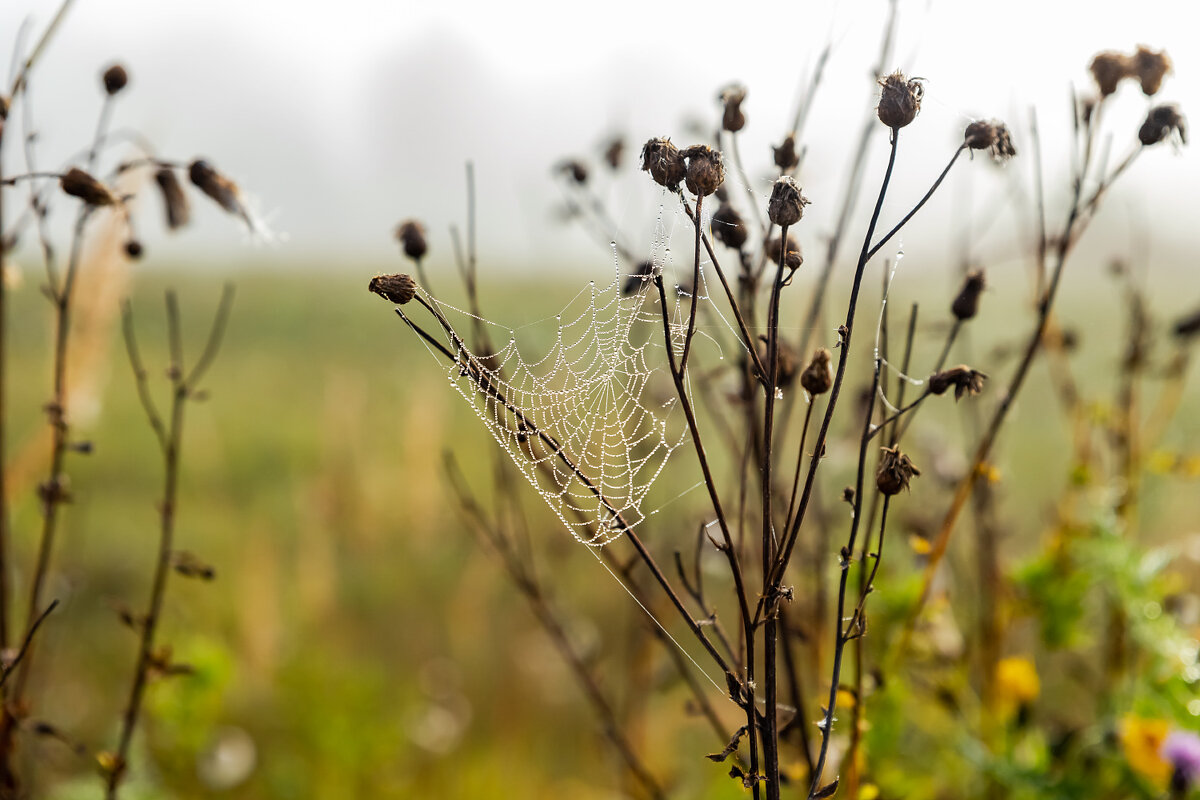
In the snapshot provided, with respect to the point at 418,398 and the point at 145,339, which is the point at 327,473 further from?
the point at 145,339

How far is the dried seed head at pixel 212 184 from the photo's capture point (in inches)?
40.1

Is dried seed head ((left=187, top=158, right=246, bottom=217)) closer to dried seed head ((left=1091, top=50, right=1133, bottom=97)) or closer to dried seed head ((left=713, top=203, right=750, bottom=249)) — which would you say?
dried seed head ((left=713, top=203, right=750, bottom=249))

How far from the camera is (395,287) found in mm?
A: 684

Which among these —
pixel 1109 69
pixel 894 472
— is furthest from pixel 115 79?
pixel 1109 69

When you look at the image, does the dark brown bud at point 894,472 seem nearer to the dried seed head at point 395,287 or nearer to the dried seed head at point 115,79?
the dried seed head at point 395,287

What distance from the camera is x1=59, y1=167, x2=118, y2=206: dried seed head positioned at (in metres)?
0.87

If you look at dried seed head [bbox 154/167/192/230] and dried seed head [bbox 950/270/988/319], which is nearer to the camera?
dried seed head [bbox 950/270/988/319]

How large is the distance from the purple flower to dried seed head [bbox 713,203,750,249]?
76 centimetres

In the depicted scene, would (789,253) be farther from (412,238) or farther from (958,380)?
(412,238)

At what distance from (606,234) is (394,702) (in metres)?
1.91

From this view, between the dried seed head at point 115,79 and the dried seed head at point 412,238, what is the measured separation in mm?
383

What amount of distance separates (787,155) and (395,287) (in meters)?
0.46

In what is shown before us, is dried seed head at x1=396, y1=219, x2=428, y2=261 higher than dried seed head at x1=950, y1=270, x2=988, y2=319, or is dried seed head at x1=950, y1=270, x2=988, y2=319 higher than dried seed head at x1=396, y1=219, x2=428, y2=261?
dried seed head at x1=950, y1=270, x2=988, y2=319

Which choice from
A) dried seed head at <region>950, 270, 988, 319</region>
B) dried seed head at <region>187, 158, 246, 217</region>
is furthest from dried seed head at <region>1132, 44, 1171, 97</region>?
dried seed head at <region>187, 158, 246, 217</region>
